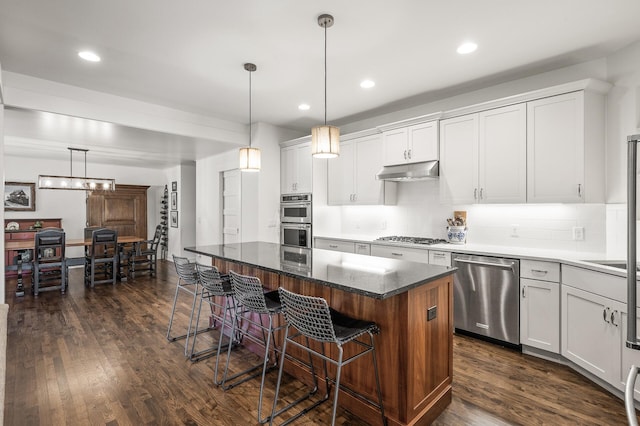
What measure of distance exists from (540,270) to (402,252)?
4.55ft

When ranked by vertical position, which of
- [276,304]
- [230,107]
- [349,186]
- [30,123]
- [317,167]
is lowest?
[276,304]

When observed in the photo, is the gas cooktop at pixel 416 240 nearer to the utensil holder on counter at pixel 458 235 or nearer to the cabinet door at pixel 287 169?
the utensil holder on counter at pixel 458 235

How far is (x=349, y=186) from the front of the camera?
16.0ft

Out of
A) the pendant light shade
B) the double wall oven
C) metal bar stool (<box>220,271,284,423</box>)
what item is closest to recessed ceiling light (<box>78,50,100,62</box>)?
the pendant light shade

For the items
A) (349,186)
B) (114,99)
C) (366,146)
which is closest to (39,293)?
(114,99)

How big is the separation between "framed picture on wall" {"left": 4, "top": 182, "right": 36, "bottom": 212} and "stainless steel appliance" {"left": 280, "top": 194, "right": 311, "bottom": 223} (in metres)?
5.99

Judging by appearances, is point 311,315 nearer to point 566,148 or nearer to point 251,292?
point 251,292

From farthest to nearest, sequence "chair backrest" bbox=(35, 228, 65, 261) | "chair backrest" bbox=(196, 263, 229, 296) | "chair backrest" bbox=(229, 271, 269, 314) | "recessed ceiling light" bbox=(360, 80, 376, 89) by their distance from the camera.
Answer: "chair backrest" bbox=(35, 228, 65, 261) < "recessed ceiling light" bbox=(360, 80, 376, 89) < "chair backrest" bbox=(196, 263, 229, 296) < "chair backrest" bbox=(229, 271, 269, 314)

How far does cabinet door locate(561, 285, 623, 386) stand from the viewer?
7.72 feet

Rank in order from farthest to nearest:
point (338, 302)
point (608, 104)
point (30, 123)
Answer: point (30, 123), point (608, 104), point (338, 302)

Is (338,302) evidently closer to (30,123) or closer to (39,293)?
(30,123)

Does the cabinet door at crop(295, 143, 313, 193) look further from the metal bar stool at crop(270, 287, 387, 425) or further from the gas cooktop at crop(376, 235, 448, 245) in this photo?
the metal bar stool at crop(270, 287, 387, 425)

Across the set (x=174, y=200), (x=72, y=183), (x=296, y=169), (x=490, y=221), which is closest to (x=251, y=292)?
(x=490, y=221)

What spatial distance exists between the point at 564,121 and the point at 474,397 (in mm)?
2522
